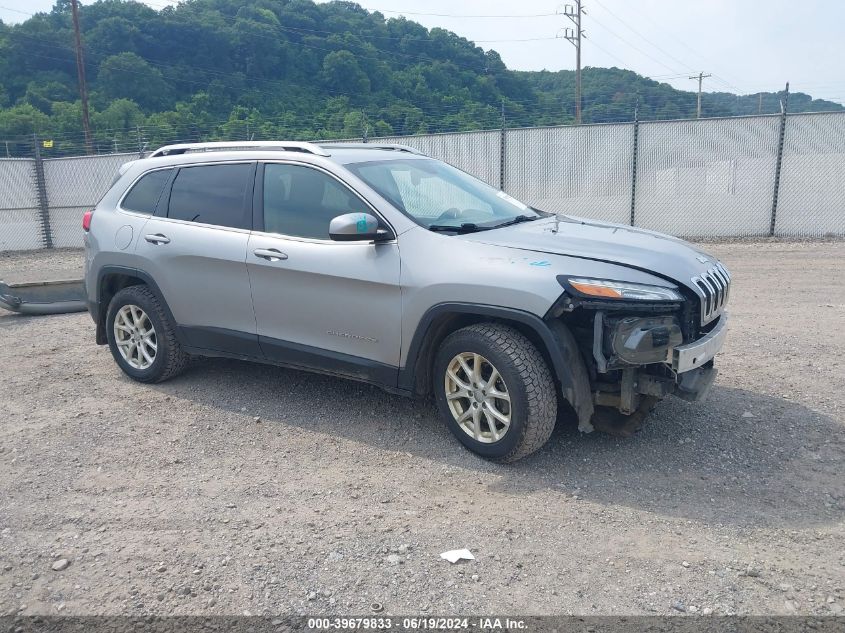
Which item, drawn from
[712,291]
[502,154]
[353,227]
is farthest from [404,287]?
[502,154]

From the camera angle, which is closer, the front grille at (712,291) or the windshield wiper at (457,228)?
the front grille at (712,291)

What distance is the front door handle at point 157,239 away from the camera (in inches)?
220

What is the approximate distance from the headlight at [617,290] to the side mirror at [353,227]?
1.20 m

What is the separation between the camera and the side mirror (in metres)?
4.41

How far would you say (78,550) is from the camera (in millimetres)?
3561

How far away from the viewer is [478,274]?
165 inches

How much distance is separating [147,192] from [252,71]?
165 ft

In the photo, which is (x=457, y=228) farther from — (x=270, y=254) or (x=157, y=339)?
(x=157, y=339)

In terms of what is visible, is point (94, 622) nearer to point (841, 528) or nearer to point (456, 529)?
point (456, 529)

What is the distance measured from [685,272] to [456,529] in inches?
74.9

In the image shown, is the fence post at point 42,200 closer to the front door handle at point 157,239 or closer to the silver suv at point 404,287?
the silver suv at point 404,287

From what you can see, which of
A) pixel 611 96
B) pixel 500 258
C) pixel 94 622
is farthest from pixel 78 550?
pixel 611 96

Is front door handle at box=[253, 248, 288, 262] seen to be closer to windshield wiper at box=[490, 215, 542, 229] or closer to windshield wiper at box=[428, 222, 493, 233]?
Answer: windshield wiper at box=[428, 222, 493, 233]

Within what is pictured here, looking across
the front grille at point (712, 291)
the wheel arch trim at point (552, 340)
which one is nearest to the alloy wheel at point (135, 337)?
the wheel arch trim at point (552, 340)
